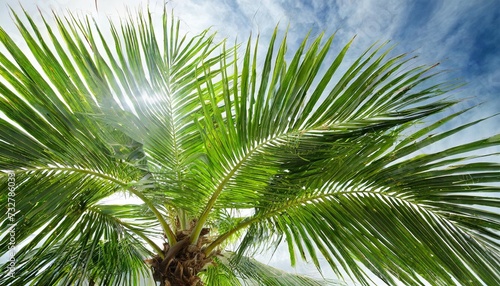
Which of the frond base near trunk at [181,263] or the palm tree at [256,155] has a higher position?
the palm tree at [256,155]

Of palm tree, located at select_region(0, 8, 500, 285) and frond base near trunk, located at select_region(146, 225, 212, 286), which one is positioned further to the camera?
frond base near trunk, located at select_region(146, 225, 212, 286)

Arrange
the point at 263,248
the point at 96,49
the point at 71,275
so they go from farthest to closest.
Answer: the point at 263,248
the point at 71,275
the point at 96,49

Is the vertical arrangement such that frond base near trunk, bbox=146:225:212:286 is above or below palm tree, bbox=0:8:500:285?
below

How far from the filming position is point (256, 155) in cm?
216

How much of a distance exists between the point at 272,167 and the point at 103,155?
0.87 m

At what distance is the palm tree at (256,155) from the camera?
6.45 feet

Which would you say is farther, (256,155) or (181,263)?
(181,263)

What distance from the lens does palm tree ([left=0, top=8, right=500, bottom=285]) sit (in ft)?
6.45

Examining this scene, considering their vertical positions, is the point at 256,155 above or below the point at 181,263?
above

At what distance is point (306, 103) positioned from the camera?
200 cm

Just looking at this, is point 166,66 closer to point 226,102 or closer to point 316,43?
point 226,102

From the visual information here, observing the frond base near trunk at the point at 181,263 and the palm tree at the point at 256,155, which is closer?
the palm tree at the point at 256,155

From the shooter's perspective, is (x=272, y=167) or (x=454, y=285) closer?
(x=454, y=285)

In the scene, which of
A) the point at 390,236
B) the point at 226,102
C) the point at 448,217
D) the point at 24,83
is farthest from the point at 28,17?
the point at 448,217
